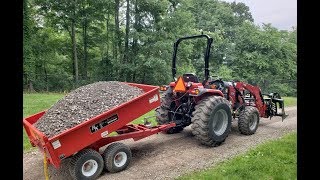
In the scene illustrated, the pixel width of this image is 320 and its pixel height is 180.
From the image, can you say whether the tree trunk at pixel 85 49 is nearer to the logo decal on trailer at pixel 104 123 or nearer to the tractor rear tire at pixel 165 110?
the tractor rear tire at pixel 165 110

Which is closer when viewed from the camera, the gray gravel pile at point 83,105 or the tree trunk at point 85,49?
the gray gravel pile at point 83,105

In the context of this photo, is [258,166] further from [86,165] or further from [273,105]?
[273,105]

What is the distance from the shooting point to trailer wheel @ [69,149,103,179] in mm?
5289

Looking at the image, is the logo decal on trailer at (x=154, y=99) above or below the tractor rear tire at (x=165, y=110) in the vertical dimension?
above

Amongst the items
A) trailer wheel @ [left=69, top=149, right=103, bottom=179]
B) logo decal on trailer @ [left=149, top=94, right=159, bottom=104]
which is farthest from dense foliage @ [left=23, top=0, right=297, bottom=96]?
trailer wheel @ [left=69, top=149, right=103, bottom=179]

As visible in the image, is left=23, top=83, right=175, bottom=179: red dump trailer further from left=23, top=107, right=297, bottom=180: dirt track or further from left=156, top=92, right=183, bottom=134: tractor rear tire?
left=156, top=92, right=183, bottom=134: tractor rear tire

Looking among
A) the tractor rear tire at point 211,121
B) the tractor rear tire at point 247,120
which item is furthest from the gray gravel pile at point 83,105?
the tractor rear tire at point 247,120

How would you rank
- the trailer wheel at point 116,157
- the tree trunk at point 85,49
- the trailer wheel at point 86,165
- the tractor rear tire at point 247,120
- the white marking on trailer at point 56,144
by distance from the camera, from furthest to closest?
the tree trunk at point 85,49
the tractor rear tire at point 247,120
the trailer wheel at point 116,157
the trailer wheel at point 86,165
the white marking on trailer at point 56,144

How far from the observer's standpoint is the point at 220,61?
31.0m

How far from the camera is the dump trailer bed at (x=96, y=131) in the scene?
16.4ft

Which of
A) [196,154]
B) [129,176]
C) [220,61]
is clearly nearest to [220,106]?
[196,154]

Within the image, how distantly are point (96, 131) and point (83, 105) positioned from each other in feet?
2.41
